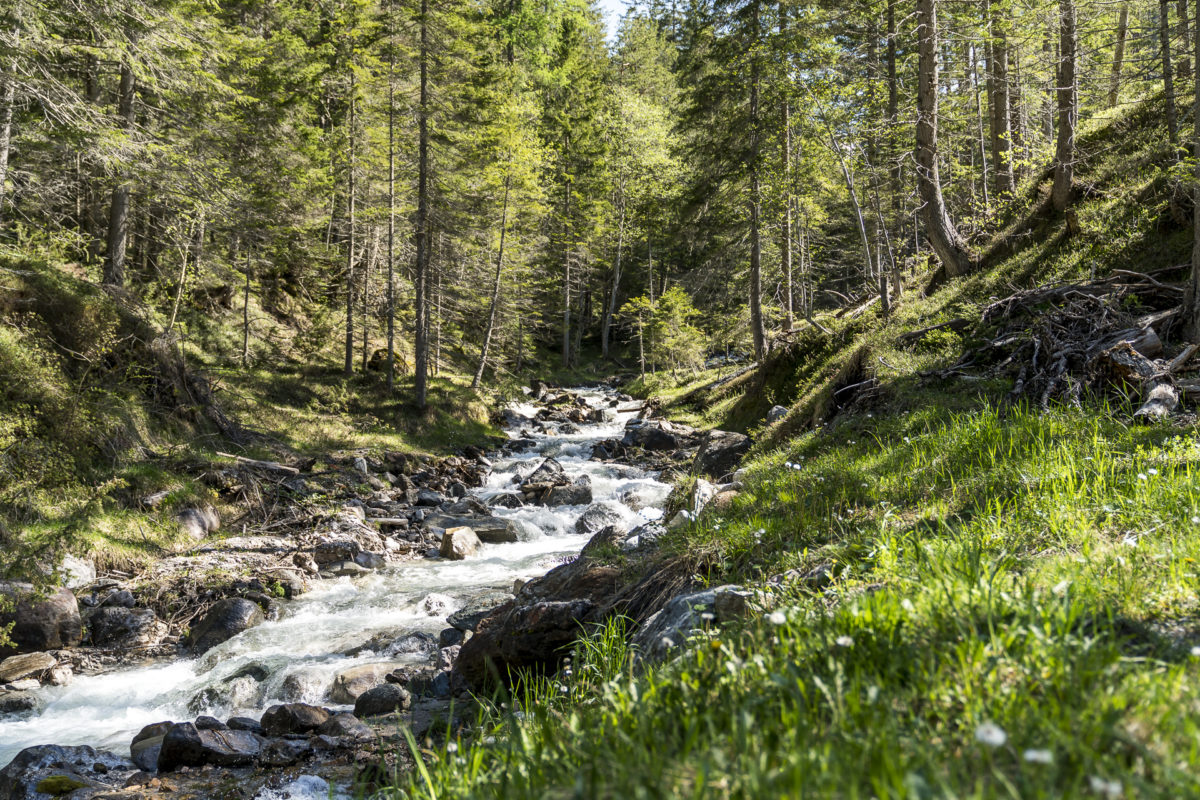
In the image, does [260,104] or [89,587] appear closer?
[89,587]

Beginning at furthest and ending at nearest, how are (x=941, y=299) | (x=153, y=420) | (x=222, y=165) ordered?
(x=222, y=165)
(x=153, y=420)
(x=941, y=299)

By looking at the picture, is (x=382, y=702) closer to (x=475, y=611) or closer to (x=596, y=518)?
(x=475, y=611)

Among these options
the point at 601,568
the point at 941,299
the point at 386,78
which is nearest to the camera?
the point at 601,568

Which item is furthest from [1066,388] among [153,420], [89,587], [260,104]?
[260,104]

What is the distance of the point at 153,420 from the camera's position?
40.9 ft

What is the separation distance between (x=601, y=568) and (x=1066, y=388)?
4621 mm

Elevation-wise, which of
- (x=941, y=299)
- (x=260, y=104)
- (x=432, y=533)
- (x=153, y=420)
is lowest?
(x=432, y=533)

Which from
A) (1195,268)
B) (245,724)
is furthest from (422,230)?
(1195,268)

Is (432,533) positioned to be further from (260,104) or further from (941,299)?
(260,104)

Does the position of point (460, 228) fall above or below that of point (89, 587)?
above

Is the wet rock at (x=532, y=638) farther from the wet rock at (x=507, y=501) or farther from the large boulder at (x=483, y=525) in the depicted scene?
the wet rock at (x=507, y=501)

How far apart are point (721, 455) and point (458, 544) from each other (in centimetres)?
529

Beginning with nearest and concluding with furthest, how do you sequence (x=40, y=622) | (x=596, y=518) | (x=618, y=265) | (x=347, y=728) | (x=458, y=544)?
1. (x=347, y=728)
2. (x=40, y=622)
3. (x=458, y=544)
4. (x=596, y=518)
5. (x=618, y=265)

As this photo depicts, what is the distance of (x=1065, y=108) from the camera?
999 centimetres
